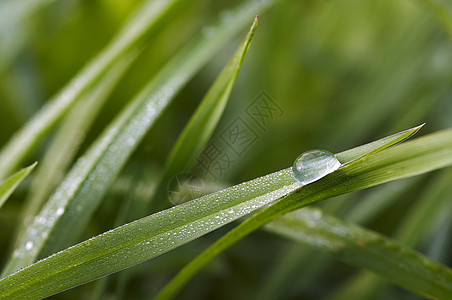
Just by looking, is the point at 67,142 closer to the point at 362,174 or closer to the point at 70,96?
the point at 70,96

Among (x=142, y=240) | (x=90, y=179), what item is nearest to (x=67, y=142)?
(x=90, y=179)

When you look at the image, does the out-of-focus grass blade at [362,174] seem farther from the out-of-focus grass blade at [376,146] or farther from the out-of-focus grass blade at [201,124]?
the out-of-focus grass blade at [201,124]

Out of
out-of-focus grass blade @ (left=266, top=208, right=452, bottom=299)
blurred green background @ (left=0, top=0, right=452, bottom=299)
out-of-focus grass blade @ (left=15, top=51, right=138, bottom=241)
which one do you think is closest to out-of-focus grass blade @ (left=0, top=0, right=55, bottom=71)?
blurred green background @ (left=0, top=0, right=452, bottom=299)

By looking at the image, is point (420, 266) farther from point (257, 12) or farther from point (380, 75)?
point (380, 75)

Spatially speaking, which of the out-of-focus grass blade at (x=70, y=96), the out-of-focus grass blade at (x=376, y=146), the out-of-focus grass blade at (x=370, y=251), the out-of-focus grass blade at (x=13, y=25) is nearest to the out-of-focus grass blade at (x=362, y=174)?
the out-of-focus grass blade at (x=376, y=146)

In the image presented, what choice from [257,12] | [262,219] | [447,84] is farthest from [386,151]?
[447,84]
